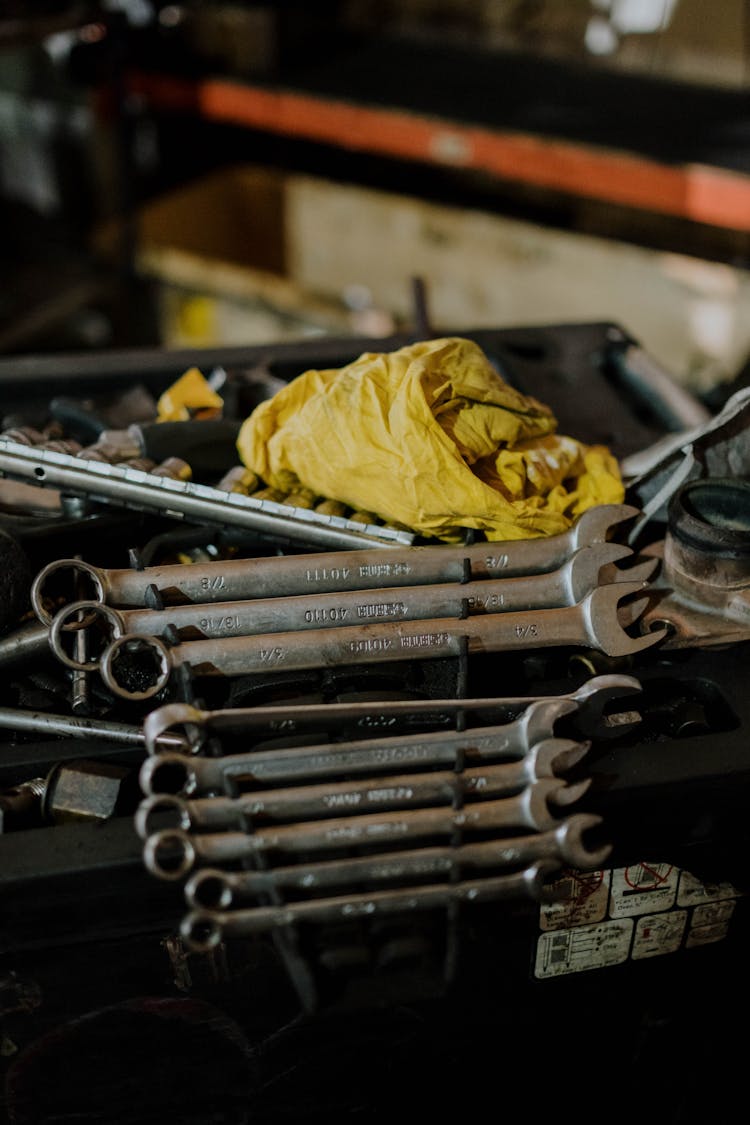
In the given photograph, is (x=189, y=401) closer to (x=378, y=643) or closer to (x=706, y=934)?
(x=378, y=643)

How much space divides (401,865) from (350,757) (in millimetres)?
83

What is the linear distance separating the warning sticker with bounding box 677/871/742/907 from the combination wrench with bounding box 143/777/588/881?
174 mm

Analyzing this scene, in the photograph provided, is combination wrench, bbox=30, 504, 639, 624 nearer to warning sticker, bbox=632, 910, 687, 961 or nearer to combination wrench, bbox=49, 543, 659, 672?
combination wrench, bbox=49, 543, 659, 672

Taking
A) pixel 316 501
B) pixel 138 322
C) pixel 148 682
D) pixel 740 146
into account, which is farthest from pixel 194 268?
pixel 148 682

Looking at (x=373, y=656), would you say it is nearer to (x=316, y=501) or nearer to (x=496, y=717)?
(x=496, y=717)

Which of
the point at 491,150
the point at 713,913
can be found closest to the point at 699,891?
the point at 713,913

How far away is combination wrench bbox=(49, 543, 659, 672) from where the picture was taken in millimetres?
804

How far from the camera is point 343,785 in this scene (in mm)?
724

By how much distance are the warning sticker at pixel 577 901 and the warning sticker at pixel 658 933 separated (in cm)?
5

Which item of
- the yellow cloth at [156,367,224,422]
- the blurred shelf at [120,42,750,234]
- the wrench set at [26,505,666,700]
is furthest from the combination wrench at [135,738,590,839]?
the blurred shelf at [120,42,750,234]

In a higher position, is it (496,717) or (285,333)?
(496,717)

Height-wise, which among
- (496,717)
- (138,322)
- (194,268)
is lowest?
(138,322)

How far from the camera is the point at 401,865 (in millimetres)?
711

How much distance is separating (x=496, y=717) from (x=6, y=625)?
40 cm
